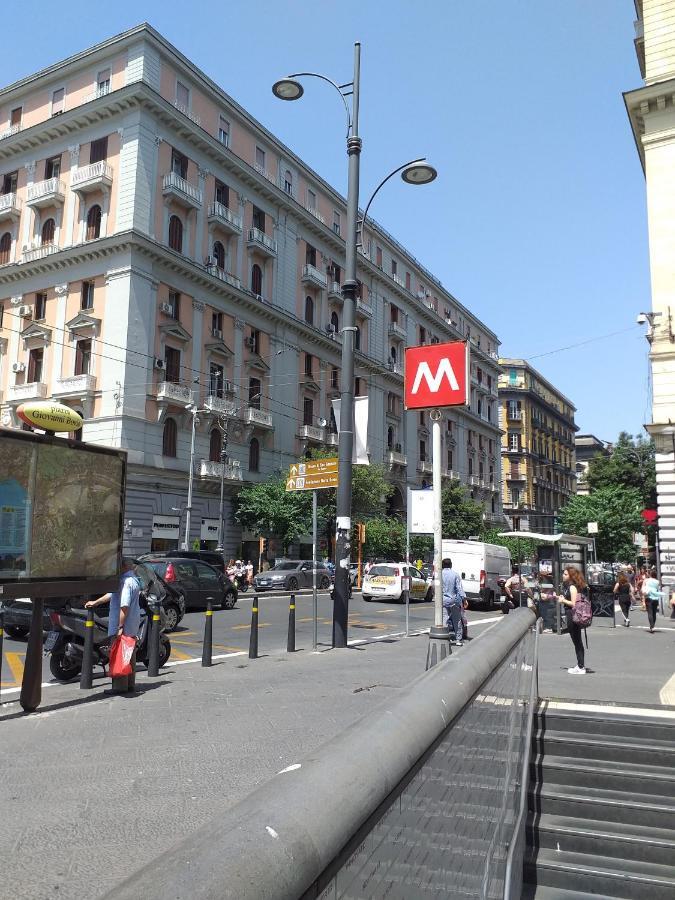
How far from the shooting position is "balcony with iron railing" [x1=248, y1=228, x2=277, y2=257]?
42.3 metres

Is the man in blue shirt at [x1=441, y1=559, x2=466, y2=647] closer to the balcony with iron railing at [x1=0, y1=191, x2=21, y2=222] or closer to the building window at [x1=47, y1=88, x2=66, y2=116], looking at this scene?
the building window at [x1=47, y1=88, x2=66, y2=116]

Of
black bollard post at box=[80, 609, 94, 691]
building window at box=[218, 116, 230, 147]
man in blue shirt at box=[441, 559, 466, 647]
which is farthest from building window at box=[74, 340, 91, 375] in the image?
black bollard post at box=[80, 609, 94, 691]

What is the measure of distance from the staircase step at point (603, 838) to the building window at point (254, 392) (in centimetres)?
3821

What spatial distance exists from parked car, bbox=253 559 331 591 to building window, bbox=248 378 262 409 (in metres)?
12.2

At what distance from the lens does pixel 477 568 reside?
92.6ft

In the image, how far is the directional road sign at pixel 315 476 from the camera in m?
13.6

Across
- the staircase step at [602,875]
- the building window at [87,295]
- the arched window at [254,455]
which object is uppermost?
the building window at [87,295]

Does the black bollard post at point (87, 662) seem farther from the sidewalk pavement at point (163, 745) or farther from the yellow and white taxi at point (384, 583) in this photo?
the yellow and white taxi at point (384, 583)

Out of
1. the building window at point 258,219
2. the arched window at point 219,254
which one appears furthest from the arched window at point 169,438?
the building window at point 258,219

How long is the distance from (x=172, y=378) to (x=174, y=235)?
772 centimetres

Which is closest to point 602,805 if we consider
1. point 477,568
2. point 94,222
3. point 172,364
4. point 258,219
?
point 477,568

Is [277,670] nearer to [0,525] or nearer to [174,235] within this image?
[0,525]

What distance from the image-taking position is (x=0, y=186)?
132 feet

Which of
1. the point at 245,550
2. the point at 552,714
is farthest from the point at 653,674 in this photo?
the point at 245,550
